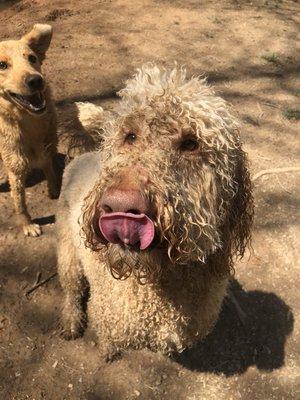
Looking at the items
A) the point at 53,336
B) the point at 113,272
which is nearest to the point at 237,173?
the point at 113,272

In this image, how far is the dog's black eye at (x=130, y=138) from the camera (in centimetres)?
205

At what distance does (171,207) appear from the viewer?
5.79ft

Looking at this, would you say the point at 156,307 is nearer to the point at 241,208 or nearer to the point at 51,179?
the point at 241,208

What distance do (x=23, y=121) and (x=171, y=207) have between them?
2.43 m

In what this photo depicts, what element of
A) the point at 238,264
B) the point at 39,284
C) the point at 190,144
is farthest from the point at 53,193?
the point at 190,144

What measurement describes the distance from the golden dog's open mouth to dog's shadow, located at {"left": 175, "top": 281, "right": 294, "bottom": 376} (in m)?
2.22

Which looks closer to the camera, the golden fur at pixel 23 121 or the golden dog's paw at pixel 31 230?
the golden fur at pixel 23 121

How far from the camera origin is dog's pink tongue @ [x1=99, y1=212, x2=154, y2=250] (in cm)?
163

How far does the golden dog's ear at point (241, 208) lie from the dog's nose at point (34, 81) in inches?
81.4

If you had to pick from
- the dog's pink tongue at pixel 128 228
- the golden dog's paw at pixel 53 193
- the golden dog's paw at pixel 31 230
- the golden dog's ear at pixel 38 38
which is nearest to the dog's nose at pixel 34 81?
the golden dog's ear at pixel 38 38

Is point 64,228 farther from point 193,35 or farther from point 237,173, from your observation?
point 193,35

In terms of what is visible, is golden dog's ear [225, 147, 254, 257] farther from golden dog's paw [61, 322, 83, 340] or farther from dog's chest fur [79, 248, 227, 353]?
golden dog's paw [61, 322, 83, 340]

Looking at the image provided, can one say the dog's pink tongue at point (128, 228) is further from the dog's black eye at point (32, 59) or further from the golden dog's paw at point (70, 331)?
the dog's black eye at point (32, 59)

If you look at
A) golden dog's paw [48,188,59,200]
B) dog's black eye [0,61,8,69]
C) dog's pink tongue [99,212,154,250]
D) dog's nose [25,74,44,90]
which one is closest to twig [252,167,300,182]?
golden dog's paw [48,188,59,200]
